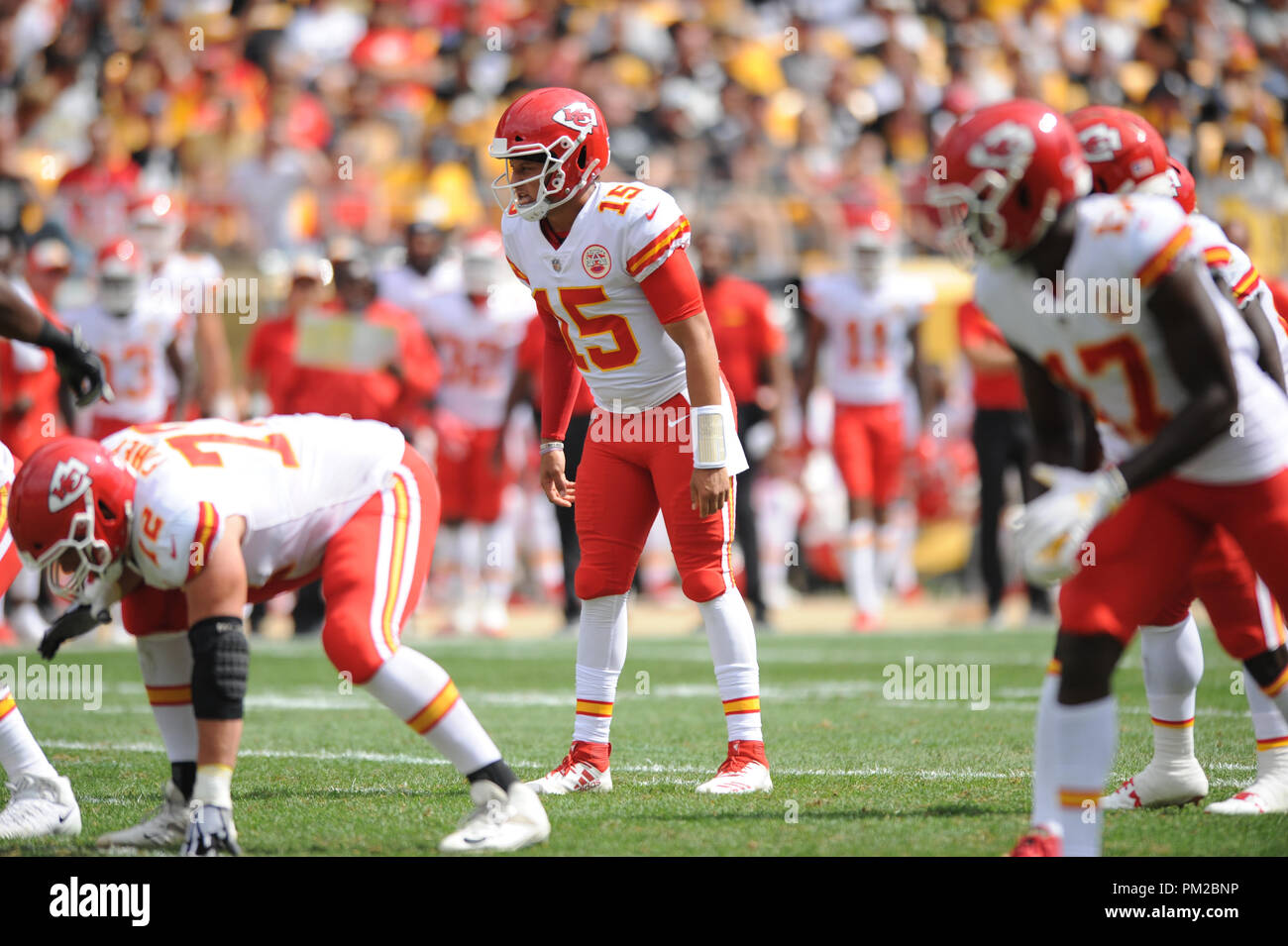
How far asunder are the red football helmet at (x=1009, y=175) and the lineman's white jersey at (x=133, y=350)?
25.1 ft

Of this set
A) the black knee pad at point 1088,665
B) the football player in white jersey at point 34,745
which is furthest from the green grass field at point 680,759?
the black knee pad at point 1088,665

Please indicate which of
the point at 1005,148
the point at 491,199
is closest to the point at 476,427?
the point at 491,199

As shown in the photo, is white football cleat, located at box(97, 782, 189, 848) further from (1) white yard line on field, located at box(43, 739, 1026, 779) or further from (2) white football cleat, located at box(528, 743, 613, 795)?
(1) white yard line on field, located at box(43, 739, 1026, 779)

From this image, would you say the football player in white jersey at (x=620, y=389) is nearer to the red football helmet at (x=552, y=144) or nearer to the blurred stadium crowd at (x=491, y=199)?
the red football helmet at (x=552, y=144)

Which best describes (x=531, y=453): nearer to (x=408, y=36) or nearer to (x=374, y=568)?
(x=408, y=36)

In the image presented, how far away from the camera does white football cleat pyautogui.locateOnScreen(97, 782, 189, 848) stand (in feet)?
13.6

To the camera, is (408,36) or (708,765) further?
(408,36)

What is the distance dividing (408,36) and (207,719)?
13812 millimetres


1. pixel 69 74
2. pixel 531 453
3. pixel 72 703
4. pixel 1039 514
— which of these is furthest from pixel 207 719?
pixel 69 74

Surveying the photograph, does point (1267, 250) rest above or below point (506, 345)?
above

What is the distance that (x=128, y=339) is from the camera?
10.1 meters

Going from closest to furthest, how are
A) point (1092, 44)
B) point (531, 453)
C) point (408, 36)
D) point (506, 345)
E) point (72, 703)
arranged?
point (72, 703) < point (506, 345) < point (531, 453) < point (1092, 44) < point (408, 36)

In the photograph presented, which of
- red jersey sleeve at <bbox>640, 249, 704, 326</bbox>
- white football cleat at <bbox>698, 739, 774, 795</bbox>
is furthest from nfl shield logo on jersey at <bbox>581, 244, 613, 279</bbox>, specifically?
white football cleat at <bbox>698, 739, 774, 795</bbox>
